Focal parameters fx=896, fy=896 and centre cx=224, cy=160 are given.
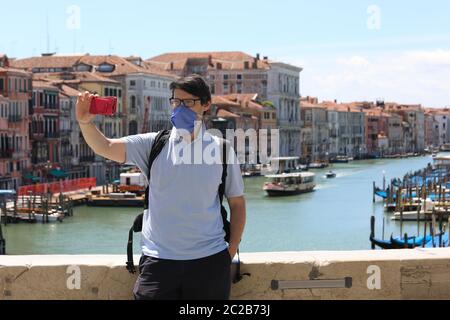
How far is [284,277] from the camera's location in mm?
2430

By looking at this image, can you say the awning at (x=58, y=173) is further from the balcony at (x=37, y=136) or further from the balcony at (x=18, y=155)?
the balcony at (x=18, y=155)

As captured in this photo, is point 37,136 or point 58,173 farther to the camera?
point 37,136

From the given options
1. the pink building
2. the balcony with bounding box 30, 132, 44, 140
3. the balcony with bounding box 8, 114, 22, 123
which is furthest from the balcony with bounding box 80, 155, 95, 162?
the balcony with bounding box 8, 114, 22, 123

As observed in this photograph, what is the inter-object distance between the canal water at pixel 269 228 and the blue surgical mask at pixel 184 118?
1177 centimetres

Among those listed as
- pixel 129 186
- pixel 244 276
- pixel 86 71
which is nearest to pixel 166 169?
pixel 244 276

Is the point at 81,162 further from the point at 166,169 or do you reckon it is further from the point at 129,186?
the point at 166,169

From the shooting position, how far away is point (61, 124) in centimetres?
2914

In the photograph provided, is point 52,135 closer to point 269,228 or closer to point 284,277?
point 269,228

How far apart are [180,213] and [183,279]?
155 millimetres

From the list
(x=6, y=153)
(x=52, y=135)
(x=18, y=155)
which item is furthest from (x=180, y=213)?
(x=52, y=135)

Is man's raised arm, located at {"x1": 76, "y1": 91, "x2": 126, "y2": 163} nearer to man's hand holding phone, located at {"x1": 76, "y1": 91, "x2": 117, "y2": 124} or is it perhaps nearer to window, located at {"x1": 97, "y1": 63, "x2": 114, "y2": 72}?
man's hand holding phone, located at {"x1": 76, "y1": 91, "x2": 117, "y2": 124}

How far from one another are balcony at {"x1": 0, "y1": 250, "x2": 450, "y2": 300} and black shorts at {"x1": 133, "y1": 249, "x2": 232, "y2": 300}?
0.88 feet

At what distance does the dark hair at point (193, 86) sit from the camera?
85.4 inches

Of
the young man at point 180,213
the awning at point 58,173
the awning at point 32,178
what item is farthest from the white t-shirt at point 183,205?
the awning at point 58,173
